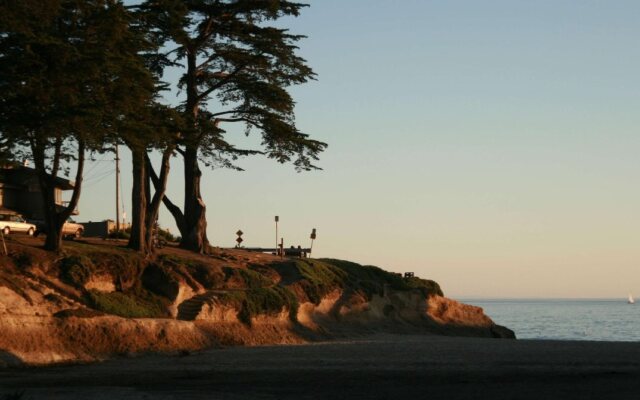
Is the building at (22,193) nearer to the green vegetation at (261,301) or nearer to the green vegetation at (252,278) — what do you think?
the green vegetation at (252,278)

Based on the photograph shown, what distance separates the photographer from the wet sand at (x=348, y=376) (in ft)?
78.5

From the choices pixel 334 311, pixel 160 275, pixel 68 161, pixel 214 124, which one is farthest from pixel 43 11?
pixel 334 311

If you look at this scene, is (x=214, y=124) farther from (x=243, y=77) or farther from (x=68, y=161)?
(x=68, y=161)

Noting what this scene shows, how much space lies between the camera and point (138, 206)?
54.5m

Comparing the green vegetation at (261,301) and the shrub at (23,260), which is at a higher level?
the shrub at (23,260)

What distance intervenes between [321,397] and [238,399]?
180 cm

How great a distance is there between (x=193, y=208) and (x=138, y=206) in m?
6.50

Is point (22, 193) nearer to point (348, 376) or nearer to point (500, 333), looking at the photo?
point (500, 333)

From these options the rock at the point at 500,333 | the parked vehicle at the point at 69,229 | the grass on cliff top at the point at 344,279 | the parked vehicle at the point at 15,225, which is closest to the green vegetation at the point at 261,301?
the grass on cliff top at the point at 344,279

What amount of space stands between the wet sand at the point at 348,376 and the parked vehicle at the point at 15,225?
70.3ft

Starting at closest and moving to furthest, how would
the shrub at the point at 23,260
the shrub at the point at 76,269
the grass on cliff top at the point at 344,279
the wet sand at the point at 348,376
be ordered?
the wet sand at the point at 348,376 → the shrub at the point at 23,260 → the shrub at the point at 76,269 → the grass on cliff top at the point at 344,279

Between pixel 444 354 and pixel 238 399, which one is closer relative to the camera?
pixel 238 399

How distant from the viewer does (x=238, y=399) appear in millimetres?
23141

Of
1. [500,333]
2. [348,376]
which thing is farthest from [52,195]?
[500,333]
